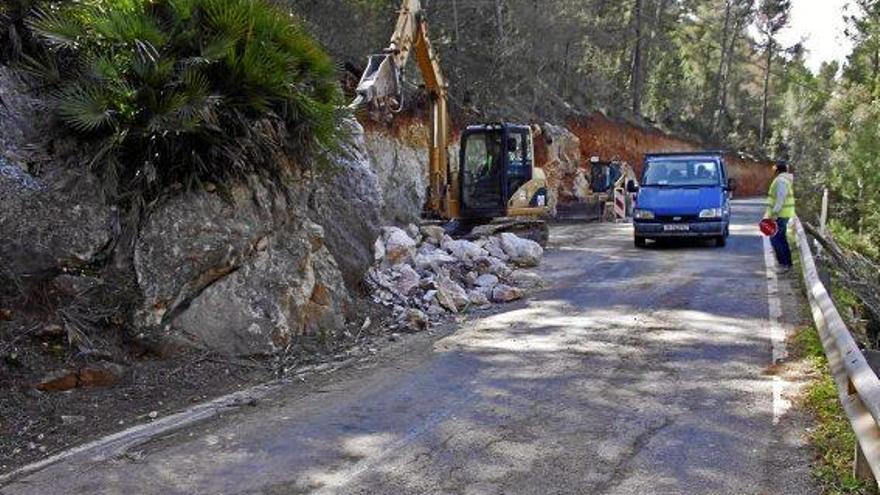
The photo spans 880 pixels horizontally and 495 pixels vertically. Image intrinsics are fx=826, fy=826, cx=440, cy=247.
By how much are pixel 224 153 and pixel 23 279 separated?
2.19 m

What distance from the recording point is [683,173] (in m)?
18.8

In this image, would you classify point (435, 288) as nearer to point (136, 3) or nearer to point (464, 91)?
point (136, 3)

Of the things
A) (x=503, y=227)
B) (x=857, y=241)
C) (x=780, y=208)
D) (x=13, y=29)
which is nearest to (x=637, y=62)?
(x=857, y=241)

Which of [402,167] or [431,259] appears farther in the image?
[402,167]

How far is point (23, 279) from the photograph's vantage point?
23.3 feet

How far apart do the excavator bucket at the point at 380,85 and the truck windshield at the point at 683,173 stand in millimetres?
6478

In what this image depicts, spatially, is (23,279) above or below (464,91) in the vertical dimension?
below

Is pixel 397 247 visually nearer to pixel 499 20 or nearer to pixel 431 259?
pixel 431 259

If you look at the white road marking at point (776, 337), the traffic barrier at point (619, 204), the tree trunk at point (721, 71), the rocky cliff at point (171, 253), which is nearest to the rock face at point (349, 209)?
the rocky cliff at point (171, 253)

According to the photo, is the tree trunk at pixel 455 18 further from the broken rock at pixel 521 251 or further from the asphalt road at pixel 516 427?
the asphalt road at pixel 516 427

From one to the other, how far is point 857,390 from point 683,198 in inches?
514

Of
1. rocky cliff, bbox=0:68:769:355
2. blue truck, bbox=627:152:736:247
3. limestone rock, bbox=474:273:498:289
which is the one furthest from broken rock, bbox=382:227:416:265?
blue truck, bbox=627:152:736:247

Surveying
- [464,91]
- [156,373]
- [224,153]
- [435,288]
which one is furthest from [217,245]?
[464,91]

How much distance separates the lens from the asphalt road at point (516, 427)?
519cm
